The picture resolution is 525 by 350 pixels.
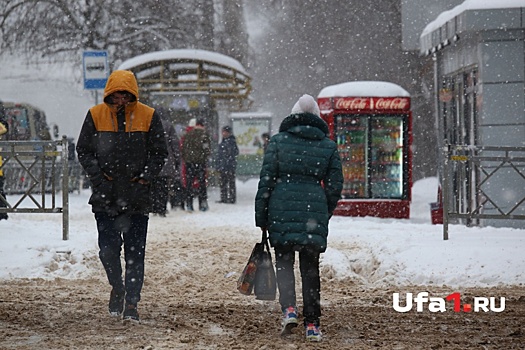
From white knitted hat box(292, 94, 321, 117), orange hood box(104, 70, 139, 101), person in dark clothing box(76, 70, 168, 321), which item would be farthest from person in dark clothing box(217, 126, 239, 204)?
white knitted hat box(292, 94, 321, 117)

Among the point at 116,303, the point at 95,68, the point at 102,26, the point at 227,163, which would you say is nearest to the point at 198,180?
Answer: the point at 227,163

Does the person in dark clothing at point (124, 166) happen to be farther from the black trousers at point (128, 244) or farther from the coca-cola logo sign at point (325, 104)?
the coca-cola logo sign at point (325, 104)

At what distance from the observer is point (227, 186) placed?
2225 cm

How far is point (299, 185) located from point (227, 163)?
49.8ft

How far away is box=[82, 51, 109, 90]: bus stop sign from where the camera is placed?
1638cm

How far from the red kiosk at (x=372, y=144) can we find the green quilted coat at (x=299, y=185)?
36.2ft

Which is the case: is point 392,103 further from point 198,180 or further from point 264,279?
point 264,279

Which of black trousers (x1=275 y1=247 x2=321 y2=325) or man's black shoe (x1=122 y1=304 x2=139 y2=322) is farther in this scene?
man's black shoe (x1=122 y1=304 x2=139 y2=322)

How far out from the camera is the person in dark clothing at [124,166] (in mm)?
7047

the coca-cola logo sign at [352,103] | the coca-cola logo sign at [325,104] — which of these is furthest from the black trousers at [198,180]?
the coca-cola logo sign at [352,103]

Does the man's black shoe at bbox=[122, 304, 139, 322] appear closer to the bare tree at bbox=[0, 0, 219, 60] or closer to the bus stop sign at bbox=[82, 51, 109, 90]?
the bus stop sign at bbox=[82, 51, 109, 90]

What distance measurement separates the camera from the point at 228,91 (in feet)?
89.8

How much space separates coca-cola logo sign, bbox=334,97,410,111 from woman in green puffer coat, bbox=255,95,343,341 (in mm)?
11041

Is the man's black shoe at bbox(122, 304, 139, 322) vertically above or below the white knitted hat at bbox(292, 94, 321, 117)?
below
